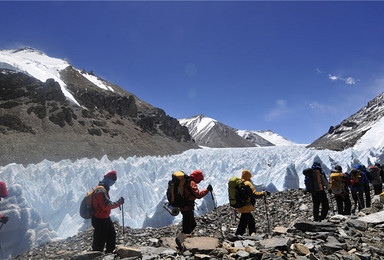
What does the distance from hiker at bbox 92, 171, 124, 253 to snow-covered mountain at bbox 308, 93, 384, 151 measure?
48379mm

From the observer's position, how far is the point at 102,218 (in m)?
4.23

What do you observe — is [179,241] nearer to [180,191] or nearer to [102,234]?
[180,191]

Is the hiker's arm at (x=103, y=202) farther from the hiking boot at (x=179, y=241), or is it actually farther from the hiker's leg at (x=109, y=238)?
the hiking boot at (x=179, y=241)

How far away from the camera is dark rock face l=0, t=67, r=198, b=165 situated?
34.2m

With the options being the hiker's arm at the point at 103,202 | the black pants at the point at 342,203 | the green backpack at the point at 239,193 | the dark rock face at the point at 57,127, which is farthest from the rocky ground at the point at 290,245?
the dark rock face at the point at 57,127

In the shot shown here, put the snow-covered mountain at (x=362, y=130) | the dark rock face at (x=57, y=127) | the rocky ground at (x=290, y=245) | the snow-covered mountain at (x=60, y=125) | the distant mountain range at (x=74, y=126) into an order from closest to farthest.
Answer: the rocky ground at (x=290, y=245)
the dark rock face at (x=57, y=127)
the snow-covered mountain at (x=60, y=125)
the distant mountain range at (x=74, y=126)
the snow-covered mountain at (x=362, y=130)

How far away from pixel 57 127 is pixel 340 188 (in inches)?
1761

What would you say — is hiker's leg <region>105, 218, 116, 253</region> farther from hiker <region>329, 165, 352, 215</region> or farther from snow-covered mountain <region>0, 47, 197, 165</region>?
snow-covered mountain <region>0, 47, 197, 165</region>

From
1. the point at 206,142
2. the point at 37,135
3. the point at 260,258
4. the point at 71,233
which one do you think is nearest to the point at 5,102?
the point at 37,135

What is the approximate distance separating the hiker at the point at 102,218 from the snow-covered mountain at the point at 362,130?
48.4m

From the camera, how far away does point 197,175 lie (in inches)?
177

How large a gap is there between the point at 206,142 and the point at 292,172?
420 feet

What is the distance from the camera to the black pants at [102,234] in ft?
13.9

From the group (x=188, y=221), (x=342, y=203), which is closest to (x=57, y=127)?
(x=188, y=221)
